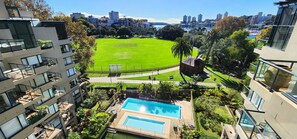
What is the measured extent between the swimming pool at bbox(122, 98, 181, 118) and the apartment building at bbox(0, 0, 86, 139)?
403 inches

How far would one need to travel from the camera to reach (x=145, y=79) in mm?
37719

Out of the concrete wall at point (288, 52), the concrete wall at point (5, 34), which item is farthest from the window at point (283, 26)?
the concrete wall at point (5, 34)

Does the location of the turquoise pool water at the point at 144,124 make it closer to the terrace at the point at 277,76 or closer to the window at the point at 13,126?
the window at the point at 13,126

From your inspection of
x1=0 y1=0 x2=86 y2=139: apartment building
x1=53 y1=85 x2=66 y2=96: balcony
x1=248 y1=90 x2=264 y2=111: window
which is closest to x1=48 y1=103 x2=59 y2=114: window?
x1=0 y1=0 x2=86 y2=139: apartment building

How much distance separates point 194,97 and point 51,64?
83.8ft

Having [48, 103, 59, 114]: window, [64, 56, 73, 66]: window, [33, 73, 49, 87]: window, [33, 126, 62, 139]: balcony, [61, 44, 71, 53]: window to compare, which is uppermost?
[61, 44, 71, 53]: window

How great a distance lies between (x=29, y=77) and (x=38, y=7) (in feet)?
58.8

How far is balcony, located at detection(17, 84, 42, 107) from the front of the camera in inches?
529

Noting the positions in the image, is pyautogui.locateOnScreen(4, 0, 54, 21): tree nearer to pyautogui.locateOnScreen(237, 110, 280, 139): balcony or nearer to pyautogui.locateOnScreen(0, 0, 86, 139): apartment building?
pyautogui.locateOnScreen(0, 0, 86, 139): apartment building

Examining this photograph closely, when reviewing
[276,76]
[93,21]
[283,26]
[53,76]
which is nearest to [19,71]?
[53,76]

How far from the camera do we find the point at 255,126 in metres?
6.81

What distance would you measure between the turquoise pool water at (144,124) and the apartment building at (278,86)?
14.1 meters

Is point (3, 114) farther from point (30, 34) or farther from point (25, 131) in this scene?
point (30, 34)

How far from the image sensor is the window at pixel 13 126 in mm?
9748
